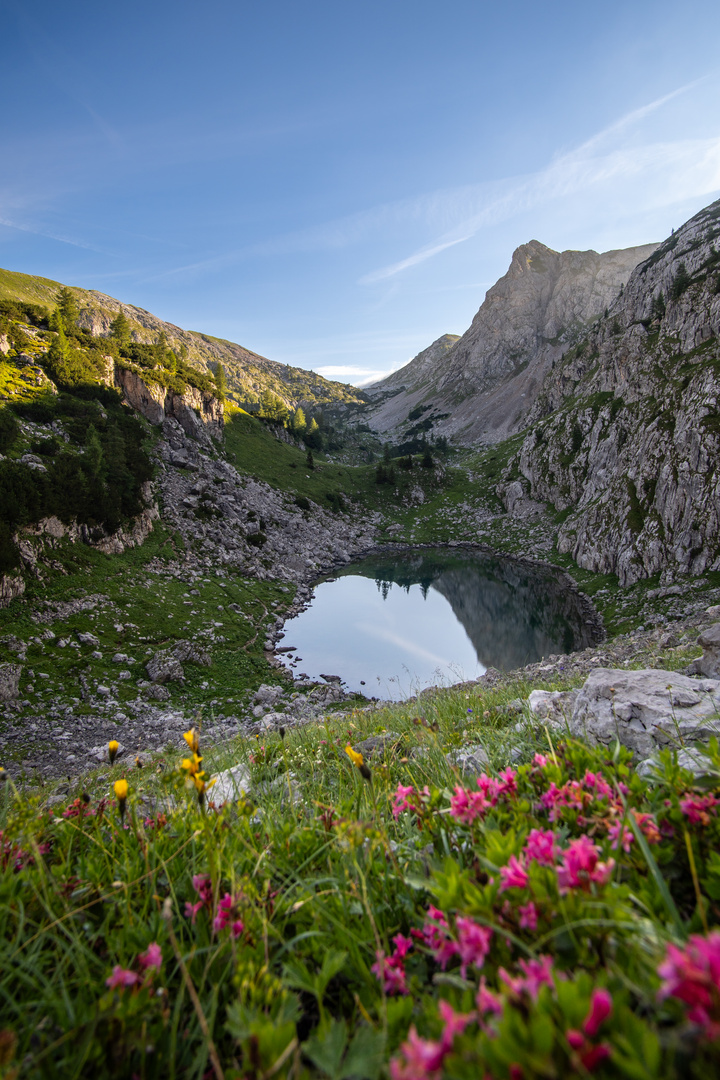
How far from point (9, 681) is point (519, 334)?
165668 mm

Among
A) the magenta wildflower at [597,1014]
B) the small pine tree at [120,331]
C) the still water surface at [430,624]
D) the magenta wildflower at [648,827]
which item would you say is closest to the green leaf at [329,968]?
the magenta wildflower at [597,1014]

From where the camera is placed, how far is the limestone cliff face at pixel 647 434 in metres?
25.6

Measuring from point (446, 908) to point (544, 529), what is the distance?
52682 millimetres

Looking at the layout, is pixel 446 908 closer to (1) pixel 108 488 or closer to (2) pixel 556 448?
(1) pixel 108 488

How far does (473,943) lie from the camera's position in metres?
1.18

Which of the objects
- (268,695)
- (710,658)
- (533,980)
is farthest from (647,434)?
(533,980)

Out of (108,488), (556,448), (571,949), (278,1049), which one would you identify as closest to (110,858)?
(278,1049)

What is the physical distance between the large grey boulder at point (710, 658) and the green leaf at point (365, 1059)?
8.10m

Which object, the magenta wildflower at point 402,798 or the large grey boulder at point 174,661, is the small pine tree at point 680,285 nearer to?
the large grey boulder at point 174,661

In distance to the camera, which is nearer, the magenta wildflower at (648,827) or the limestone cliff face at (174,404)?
the magenta wildflower at (648,827)

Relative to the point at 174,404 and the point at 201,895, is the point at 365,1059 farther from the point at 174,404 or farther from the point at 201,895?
the point at 174,404

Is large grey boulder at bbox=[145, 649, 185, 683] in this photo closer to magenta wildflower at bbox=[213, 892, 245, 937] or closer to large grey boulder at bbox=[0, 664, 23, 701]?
large grey boulder at bbox=[0, 664, 23, 701]

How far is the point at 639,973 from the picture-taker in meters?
1.02

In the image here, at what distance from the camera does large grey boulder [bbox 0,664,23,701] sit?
13211 mm
